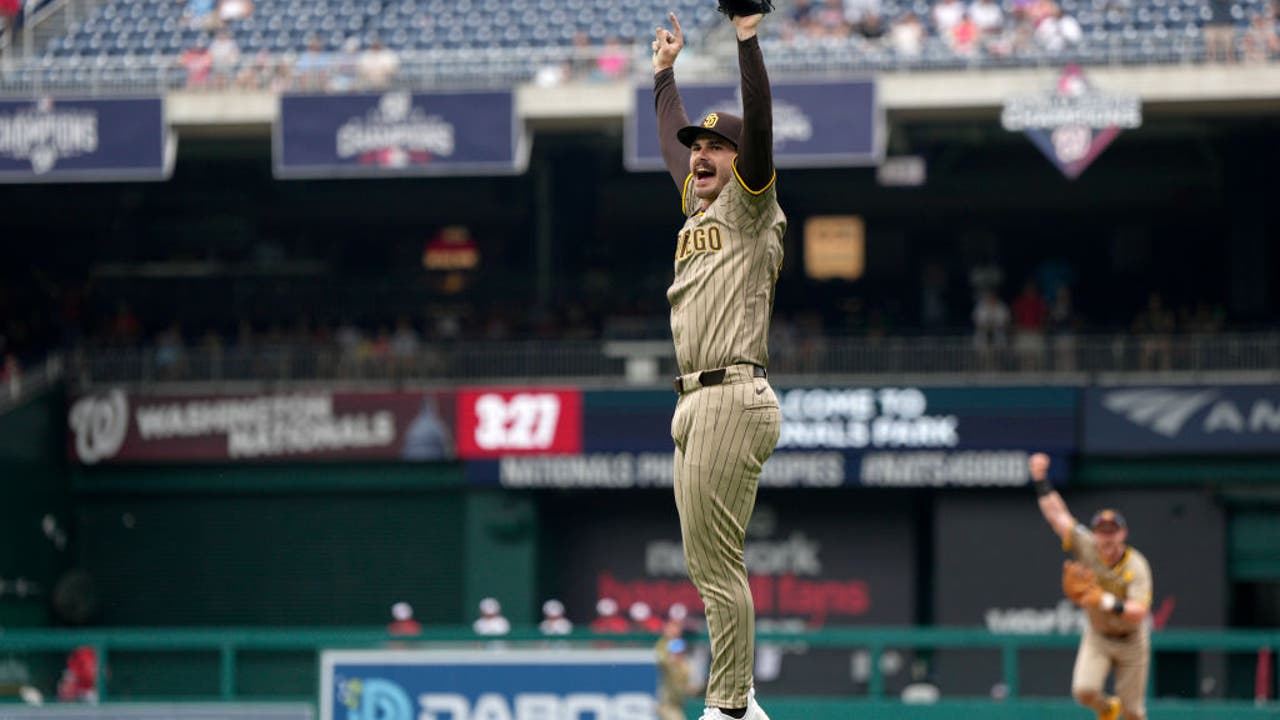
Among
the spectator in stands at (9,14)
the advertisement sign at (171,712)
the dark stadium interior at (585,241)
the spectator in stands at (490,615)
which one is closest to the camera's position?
the advertisement sign at (171,712)

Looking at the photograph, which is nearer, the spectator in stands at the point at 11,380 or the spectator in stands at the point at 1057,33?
the spectator in stands at the point at 1057,33

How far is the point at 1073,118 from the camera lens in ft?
74.6

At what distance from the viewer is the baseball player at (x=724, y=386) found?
5688 mm

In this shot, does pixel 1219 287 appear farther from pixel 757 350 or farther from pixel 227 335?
pixel 757 350

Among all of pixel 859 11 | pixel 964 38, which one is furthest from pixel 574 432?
pixel 964 38

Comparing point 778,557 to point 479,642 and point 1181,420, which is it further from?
point 479,642

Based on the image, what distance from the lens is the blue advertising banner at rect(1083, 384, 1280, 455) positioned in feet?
75.2

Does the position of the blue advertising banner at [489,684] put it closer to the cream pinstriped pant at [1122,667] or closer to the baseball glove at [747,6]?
the cream pinstriped pant at [1122,667]

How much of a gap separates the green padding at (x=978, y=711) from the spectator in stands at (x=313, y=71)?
41.5ft

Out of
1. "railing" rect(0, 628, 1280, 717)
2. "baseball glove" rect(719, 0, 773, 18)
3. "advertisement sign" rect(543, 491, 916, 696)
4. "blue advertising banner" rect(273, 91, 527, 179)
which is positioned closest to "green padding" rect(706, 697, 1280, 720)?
"railing" rect(0, 628, 1280, 717)

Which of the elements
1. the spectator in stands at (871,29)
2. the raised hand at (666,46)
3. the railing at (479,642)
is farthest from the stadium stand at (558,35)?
the raised hand at (666,46)

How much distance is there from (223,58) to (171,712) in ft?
43.1

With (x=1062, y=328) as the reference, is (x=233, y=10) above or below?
above

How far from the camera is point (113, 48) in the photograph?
26.2 m
